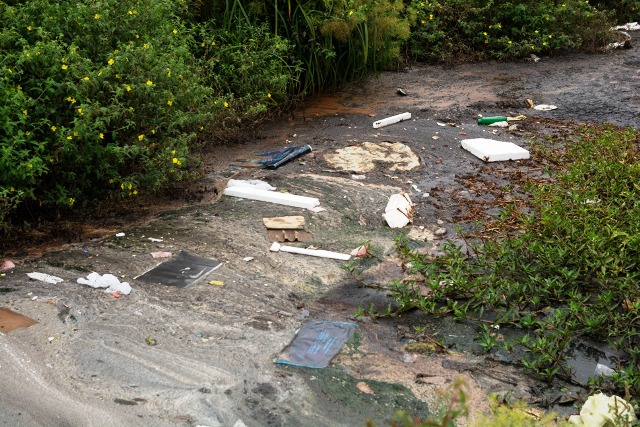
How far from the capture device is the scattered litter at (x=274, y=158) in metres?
6.12

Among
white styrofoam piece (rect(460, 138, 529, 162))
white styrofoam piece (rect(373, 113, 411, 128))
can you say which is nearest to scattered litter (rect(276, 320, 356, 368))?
white styrofoam piece (rect(460, 138, 529, 162))

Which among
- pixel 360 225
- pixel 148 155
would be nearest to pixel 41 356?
pixel 148 155

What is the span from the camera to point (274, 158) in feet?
20.5

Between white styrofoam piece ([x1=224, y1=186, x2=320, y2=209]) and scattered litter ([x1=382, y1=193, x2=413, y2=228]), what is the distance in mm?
502

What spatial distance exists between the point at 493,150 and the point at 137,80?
9.86 ft

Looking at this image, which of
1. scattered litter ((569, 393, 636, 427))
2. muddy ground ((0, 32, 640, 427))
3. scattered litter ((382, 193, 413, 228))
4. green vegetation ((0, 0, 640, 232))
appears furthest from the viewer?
scattered litter ((382, 193, 413, 228))

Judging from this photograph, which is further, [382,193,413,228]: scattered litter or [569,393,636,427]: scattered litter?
[382,193,413,228]: scattered litter

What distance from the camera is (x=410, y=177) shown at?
5.96 meters

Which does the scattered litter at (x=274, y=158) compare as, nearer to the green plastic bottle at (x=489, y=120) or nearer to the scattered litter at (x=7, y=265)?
the green plastic bottle at (x=489, y=120)

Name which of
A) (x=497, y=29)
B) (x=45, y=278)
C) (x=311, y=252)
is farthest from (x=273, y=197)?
(x=497, y=29)

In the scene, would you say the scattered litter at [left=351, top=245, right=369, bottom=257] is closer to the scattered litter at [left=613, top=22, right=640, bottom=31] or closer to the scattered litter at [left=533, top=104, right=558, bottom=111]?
the scattered litter at [left=533, top=104, right=558, bottom=111]

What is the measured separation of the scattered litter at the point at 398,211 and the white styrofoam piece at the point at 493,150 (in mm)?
1218

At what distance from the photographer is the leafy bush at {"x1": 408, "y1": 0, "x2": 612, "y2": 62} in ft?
32.2

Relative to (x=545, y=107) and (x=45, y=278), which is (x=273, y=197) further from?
(x=545, y=107)
